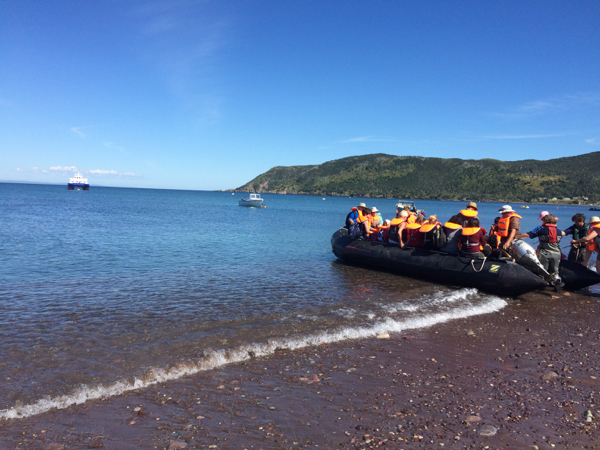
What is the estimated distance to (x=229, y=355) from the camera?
6.06m

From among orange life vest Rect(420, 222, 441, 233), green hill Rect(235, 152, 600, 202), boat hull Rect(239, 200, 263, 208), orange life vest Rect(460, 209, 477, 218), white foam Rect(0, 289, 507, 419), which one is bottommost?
white foam Rect(0, 289, 507, 419)

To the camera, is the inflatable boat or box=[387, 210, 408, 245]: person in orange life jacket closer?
the inflatable boat

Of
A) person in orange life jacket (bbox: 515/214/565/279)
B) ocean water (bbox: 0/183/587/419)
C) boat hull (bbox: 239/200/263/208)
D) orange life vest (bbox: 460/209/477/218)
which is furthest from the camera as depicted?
boat hull (bbox: 239/200/263/208)

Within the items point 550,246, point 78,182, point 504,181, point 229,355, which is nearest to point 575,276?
point 550,246

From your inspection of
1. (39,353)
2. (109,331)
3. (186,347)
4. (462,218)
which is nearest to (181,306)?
(109,331)

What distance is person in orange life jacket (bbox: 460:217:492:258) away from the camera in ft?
34.2

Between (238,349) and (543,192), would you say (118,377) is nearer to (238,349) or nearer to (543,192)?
(238,349)

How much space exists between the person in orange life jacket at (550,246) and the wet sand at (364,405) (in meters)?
4.21

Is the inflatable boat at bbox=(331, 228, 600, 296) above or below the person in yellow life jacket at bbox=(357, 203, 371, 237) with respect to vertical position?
below

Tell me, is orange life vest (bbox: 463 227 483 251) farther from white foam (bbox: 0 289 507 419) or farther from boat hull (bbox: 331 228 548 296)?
white foam (bbox: 0 289 507 419)

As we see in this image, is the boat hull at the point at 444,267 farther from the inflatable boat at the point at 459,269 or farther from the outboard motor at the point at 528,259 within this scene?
the outboard motor at the point at 528,259

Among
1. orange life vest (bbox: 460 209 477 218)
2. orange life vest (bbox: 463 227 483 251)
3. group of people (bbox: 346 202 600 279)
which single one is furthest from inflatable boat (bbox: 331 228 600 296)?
orange life vest (bbox: 460 209 477 218)

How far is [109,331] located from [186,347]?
172cm

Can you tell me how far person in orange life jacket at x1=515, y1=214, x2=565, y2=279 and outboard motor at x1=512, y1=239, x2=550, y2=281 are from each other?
315 millimetres
